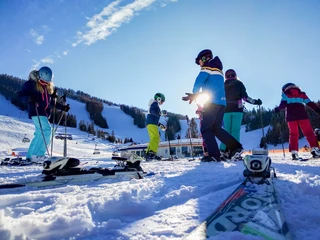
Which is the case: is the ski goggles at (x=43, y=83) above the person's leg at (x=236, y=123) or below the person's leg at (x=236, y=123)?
above

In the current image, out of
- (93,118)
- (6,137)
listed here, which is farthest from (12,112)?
(6,137)

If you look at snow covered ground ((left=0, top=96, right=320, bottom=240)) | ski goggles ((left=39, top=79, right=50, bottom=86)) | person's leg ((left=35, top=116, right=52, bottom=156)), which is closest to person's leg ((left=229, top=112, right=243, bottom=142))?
snow covered ground ((left=0, top=96, right=320, bottom=240))

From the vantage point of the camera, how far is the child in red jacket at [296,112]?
6.43 metres

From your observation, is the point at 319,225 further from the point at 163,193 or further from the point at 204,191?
the point at 163,193

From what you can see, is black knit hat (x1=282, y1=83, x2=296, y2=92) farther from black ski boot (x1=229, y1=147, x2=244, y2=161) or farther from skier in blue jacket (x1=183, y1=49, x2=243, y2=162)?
black ski boot (x1=229, y1=147, x2=244, y2=161)

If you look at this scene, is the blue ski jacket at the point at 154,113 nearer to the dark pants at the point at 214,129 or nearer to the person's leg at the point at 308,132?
the dark pants at the point at 214,129

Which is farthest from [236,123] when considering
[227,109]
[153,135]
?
[153,135]

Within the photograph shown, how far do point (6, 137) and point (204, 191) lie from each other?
137ft

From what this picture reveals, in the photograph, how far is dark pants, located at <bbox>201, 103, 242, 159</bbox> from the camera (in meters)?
5.29

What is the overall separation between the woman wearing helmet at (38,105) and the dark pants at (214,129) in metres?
3.90

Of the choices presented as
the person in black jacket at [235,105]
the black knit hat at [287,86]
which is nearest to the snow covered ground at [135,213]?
the person in black jacket at [235,105]

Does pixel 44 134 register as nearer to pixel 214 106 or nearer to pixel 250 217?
pixel 214 106

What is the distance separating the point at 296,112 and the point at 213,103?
2.77 meters

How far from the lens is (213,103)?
17.3ft
